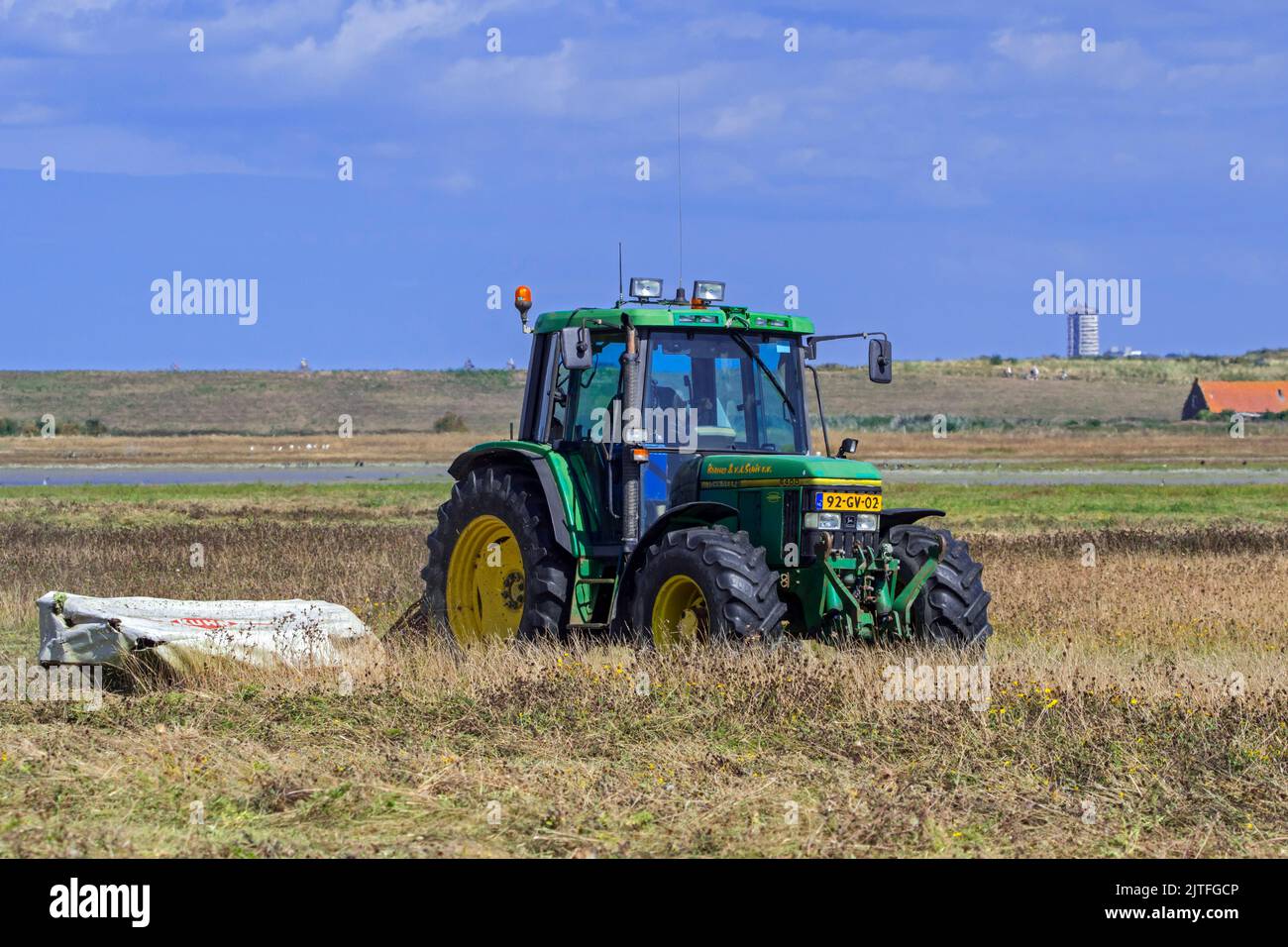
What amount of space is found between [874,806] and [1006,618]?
270 inches

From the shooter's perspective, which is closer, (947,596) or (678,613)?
(678,613)

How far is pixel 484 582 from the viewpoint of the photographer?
37.8 feet

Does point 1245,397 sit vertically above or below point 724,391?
above

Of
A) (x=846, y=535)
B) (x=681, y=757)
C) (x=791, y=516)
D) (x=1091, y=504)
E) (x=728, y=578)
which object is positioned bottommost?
(x=681, y=757)

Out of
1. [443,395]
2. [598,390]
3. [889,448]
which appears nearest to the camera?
[598,390]

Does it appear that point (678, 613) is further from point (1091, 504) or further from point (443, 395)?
point (443, 395)

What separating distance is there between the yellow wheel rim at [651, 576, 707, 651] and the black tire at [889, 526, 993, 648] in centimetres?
140

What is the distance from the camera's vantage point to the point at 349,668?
992 cm

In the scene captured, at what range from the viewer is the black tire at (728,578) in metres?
9.06

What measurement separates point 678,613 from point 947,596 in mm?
1662

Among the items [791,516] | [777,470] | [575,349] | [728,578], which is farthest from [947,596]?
[575,349]

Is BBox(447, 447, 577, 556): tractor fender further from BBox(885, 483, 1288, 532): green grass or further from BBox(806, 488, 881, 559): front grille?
BBox(885, 483, 1288, 532): green grass

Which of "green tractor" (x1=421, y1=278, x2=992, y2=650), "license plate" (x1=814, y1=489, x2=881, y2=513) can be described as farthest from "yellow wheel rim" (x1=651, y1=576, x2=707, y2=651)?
"license plate" (x1=814, y1=489, x2=881, y2=513)

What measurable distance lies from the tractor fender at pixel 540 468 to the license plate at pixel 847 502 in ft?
5.58
